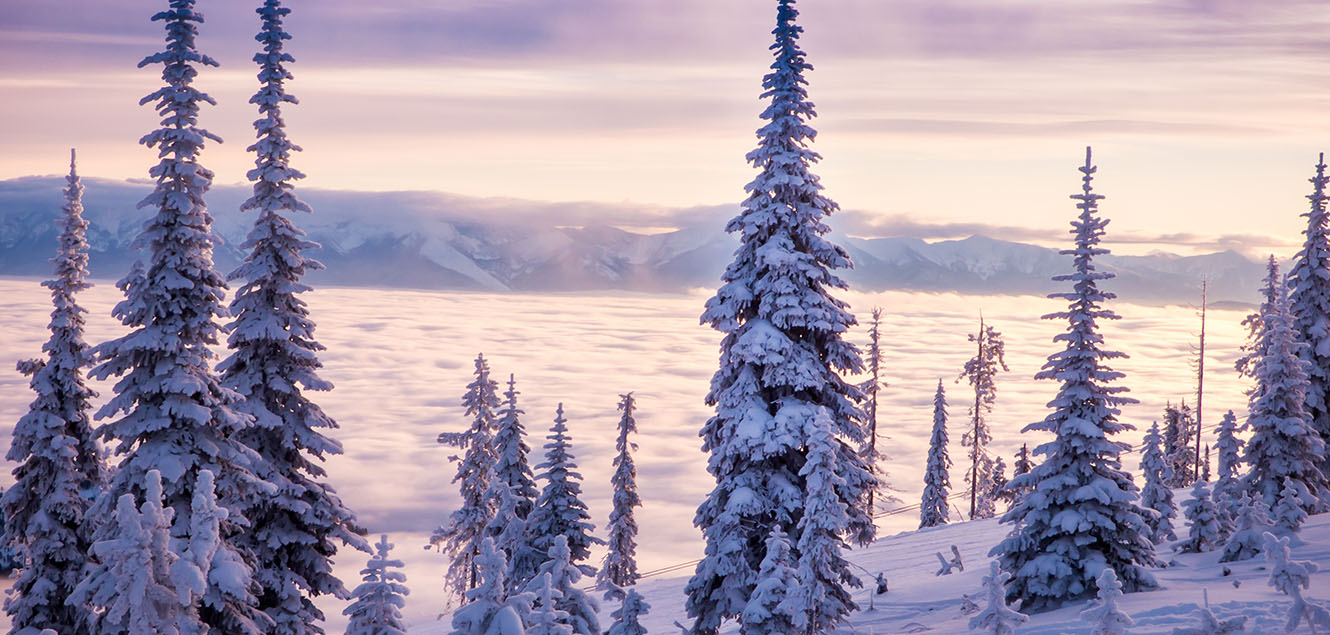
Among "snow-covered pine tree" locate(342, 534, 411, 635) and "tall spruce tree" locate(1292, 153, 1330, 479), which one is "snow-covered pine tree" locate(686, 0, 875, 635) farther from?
"tall spruce tree" locate(1292, 153, 1330, 479)

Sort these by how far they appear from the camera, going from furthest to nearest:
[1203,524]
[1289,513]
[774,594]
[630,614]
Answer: [1203,524], [1289,513], [630,614], [774,594]

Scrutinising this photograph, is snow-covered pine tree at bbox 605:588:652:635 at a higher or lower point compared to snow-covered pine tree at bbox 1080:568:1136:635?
lower

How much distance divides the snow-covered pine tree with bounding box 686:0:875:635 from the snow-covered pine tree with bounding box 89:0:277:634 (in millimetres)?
10087

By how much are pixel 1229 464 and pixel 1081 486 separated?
1944 centimetres

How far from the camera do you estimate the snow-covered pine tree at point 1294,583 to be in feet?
49.9

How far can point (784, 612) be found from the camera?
18875mm

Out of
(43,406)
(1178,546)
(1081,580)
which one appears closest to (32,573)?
(43,406)

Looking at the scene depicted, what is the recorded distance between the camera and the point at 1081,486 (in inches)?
870

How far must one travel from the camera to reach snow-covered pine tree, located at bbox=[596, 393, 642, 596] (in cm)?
4612

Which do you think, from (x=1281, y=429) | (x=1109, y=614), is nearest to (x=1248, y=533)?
(x=1281, y=429)

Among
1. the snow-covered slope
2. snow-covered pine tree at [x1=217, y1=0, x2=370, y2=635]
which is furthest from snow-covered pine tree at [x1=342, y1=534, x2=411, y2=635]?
the snow-covered slope

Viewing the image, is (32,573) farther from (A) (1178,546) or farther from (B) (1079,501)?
(A) (1178,546)

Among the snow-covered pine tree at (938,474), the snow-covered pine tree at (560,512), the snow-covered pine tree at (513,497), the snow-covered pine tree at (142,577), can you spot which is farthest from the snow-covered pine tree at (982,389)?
the snow-covered pine tree at (142,577)

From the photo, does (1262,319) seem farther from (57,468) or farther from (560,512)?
(57,468)
